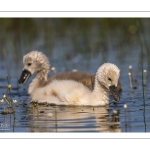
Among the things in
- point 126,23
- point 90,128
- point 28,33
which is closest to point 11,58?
point 28,33

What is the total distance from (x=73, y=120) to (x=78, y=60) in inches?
269

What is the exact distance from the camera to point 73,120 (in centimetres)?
946

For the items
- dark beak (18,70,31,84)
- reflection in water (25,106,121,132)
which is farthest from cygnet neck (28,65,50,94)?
reflection in water (25,106,121,132)

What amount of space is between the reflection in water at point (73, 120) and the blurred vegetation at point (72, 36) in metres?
5.49

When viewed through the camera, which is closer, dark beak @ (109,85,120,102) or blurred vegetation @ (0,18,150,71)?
dark beak @ (109,85,120,102)

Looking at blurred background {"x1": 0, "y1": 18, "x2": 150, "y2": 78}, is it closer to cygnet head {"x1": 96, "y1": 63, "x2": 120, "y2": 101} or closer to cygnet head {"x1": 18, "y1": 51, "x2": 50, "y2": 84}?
cygnet head {"x1": 18, "y1": 51, "x2": 50, "y2": 84}

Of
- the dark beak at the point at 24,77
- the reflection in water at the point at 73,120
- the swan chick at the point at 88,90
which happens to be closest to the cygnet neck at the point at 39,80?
the dark beak at the point at 24,77

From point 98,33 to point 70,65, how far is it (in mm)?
4304

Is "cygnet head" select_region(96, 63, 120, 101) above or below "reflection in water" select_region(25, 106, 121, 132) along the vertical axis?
above

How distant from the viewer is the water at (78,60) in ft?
30.4

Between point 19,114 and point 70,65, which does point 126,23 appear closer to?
point 70,65

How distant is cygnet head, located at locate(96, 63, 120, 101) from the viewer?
10.5 metres

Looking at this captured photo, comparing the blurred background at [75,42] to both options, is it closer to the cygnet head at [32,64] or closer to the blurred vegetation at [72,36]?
the blurred vegetation at [72,36]
